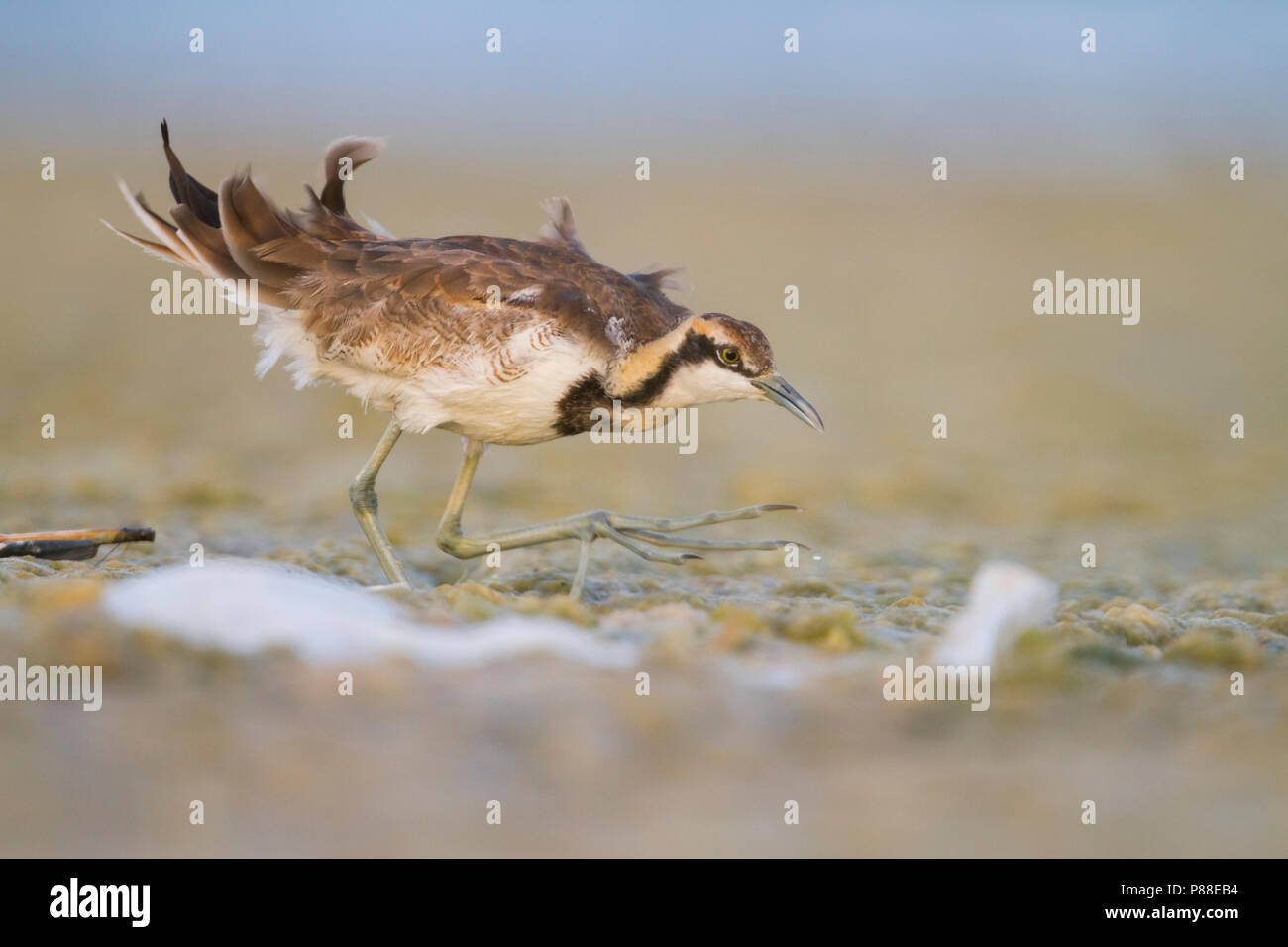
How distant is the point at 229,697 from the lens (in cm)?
443

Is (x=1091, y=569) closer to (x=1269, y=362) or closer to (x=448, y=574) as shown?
(x=448, y=574)

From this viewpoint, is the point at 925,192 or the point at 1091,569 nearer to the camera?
the point at 1091,569

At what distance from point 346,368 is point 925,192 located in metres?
Result: 17.2

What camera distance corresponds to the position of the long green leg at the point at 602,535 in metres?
6.40

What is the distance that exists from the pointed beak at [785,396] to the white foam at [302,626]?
1574 millimetres

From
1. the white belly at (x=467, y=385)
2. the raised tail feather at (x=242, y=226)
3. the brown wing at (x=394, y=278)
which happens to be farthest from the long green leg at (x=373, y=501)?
the raised tail feather at (x=242, y=226)

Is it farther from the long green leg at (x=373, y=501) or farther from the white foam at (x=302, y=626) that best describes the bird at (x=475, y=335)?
the white foam at (x=302, y=626)

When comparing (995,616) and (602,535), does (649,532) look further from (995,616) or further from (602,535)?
(995,616)

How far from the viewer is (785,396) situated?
6188 millimetres

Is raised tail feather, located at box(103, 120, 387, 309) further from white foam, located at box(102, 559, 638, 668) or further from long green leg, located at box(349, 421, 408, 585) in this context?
white foam, located at box(102, 559, 638, 668)

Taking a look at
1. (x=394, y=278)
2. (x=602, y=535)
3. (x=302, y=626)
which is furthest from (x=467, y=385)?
(x=302, y=626)

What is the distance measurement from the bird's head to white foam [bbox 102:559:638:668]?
1.40 m

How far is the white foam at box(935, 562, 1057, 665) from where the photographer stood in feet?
16.8

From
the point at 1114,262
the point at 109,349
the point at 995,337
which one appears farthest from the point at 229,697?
the point at 1114,262
